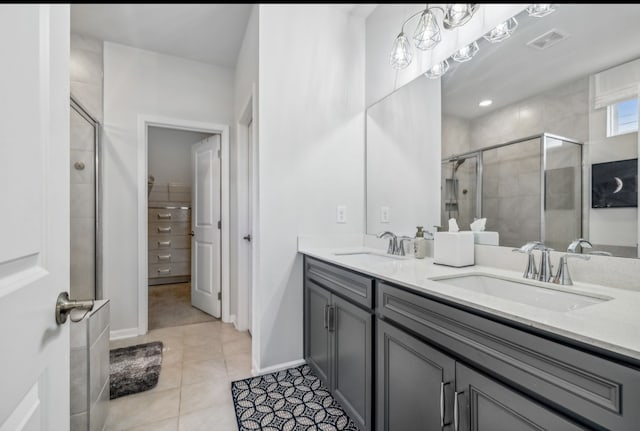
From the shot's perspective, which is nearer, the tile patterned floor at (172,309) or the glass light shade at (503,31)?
the glass light shade at (503,31)

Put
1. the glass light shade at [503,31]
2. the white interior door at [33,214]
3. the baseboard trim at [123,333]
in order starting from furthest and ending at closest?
1. the baseboard trim at [123,333]
2. the glass light shade at [503,31]
3. the white interior door at [33,214]

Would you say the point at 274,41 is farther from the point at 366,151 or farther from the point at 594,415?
the point at 594,415

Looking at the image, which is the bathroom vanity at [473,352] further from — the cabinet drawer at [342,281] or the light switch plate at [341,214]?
the light switch plate at [341,214]

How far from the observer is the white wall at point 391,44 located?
156 centimetres

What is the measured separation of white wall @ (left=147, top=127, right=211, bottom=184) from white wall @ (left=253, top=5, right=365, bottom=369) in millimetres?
3219

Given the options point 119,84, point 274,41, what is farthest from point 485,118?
point 119,84

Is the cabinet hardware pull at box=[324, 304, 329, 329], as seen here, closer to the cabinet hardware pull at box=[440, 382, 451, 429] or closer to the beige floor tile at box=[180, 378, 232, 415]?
the beige floor tile at box=[180, 378, 232, 415]

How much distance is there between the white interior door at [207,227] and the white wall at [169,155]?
1.73 metres

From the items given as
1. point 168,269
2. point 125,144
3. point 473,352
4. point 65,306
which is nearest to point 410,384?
point 473,352

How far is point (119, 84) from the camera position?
2691 millimetres

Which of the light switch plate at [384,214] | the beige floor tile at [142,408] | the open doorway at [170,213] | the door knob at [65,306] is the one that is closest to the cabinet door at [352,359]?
the light switch plate at [384,214]

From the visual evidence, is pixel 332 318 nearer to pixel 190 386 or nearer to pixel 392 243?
pixel 392 243

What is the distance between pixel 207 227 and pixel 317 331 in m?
1.91

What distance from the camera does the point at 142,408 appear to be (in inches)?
67.5
